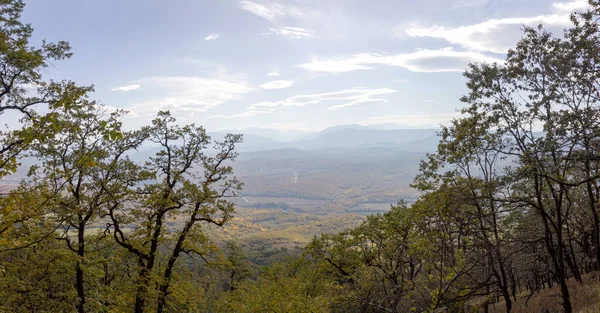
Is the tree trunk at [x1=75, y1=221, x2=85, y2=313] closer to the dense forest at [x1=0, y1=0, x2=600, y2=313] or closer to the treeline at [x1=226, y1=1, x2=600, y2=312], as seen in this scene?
the dense forest at [x1=0, y1=0, x2=600, y2=313]

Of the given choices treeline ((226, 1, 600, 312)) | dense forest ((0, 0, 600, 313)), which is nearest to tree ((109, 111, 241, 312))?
dense forest ((0, 0, 600, 313))

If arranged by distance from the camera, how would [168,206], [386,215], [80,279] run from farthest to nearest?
[386,215], [168,206], [80,279]

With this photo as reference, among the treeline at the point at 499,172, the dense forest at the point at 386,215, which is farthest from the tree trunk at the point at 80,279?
the treeline at the point at 499,172

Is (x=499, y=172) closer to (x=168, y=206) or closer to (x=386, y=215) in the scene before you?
(x=386, y=215)

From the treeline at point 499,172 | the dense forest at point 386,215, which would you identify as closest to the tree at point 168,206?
the dense forest at point 386,215

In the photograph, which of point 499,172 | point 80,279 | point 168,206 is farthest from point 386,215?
point 80,279

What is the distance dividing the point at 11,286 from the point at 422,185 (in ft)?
59.7

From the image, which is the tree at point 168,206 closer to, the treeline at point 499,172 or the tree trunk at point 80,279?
the tree trunk at point 80,279

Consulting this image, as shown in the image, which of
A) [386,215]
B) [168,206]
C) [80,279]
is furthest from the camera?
[386,215]

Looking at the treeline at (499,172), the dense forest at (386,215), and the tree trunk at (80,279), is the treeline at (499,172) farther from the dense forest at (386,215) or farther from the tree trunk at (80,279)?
the tree trunk at (80,279)

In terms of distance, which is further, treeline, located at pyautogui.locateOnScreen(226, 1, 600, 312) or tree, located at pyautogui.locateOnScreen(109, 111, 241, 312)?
tree, located at pyautogui.locateOnScreen(109, 111, 241, 312)

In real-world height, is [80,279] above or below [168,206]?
below

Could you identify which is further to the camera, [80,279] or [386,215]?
[386,215]

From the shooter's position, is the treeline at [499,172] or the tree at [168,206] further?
the tree at [168,206]
